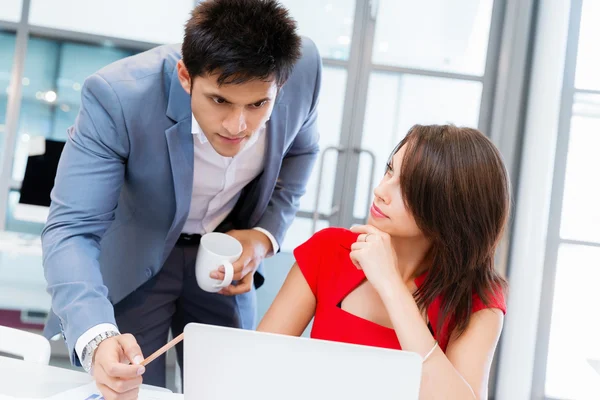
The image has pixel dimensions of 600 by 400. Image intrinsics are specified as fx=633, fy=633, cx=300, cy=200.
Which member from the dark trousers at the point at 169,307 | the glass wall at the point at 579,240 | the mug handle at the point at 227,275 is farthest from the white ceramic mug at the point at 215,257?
the glass wall at the point at 579,240

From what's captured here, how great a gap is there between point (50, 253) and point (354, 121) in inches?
109

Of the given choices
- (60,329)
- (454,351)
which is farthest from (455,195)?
(60,329)

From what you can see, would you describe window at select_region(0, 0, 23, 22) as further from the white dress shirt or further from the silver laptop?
the silver laptop

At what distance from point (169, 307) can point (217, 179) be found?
39 centimetres

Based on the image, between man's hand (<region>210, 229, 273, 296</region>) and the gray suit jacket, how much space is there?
8cm

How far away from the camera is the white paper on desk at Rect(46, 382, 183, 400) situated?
3.63ft

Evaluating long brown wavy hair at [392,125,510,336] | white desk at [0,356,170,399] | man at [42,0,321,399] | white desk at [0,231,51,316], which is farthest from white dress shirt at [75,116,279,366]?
white desk at [0,231,51,316]

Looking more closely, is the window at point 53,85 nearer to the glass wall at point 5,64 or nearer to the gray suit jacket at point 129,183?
the glass wall at point 5,64

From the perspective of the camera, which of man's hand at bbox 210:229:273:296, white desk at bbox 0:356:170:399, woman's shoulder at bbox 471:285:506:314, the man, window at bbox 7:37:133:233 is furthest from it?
window at bbox 7:37:133:233

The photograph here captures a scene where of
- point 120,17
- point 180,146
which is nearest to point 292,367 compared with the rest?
point 180,146

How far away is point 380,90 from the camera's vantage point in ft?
12.9

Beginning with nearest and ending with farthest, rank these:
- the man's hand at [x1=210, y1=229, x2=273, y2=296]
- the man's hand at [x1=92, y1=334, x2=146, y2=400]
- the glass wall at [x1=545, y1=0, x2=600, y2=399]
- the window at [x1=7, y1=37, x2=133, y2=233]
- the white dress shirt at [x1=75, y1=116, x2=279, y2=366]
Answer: the man's hand at [x1=92, y1=334, x2=146, y2=400] → the man's hand at [x1=210, y1=229, x2=273, y2=296] → the white dress shirt at [x1=75, y1=116, x2=279, y2=366] → the glass wall at [x1=545, y1=0, x2=600, y2=399] → the window at [x1=7, y1=37, x2=133, y2=233]

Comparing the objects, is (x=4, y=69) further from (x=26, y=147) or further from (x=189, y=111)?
(x=189, y=111)

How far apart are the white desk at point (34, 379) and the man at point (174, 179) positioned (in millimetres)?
49
